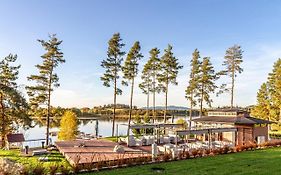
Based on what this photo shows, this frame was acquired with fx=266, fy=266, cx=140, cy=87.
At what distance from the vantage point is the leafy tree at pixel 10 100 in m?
20.3

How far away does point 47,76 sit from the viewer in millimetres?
22703

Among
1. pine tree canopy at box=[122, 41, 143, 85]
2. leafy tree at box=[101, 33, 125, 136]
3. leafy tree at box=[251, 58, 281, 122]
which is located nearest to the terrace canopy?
leafy tree at box=[101, 33, 125, 136]

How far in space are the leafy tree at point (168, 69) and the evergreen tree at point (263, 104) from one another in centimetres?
1716

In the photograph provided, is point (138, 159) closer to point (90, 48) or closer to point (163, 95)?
point (90, 48)

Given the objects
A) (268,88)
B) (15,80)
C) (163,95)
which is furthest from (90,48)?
(268,88)

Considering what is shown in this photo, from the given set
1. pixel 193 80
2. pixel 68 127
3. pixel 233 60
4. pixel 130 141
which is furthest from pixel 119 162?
pixel 233 60

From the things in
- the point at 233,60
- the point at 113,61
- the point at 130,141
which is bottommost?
the point at 130,141

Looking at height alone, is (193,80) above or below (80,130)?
above

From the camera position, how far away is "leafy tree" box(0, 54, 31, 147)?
20328mm

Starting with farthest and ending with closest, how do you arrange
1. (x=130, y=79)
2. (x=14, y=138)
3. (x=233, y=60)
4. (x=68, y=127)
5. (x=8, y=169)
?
(x=233, y=60) → (x=130, y=79) → (x=68, y=127) → (x=14, y=138) → (x=8, y=169)

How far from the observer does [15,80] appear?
2292 cm

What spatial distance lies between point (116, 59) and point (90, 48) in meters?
2.90

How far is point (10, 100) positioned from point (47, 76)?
3520mm

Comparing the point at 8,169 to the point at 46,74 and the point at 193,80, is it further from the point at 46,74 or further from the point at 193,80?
the point at 193,80
